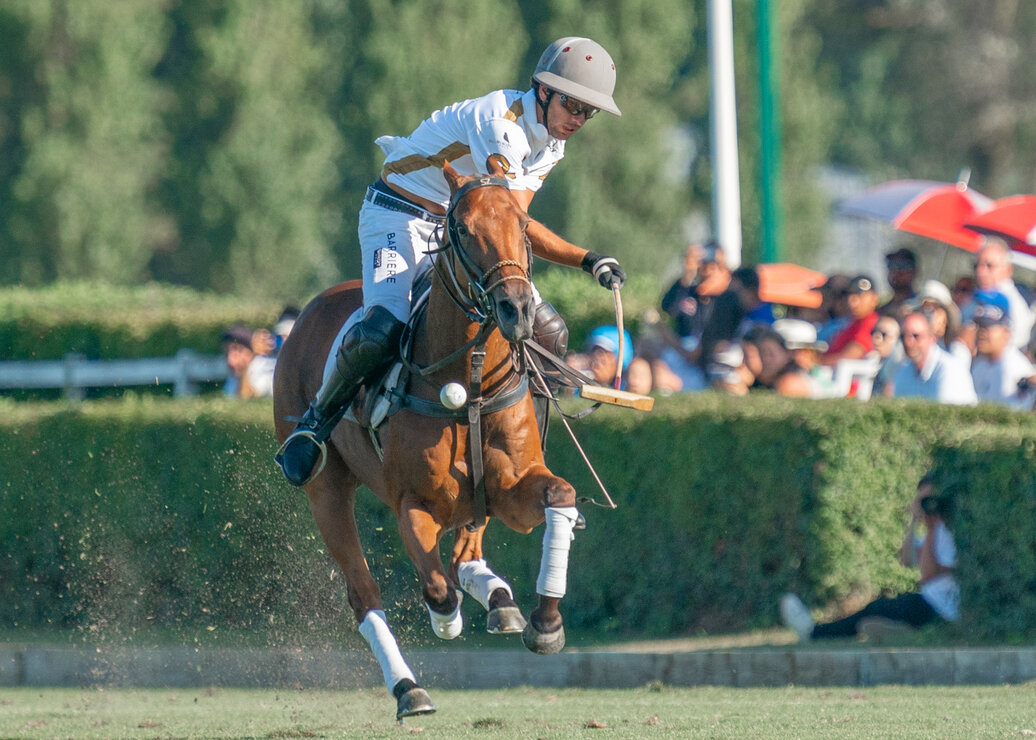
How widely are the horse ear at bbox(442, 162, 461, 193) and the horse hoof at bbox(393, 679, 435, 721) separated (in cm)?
197

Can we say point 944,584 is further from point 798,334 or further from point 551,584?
point 551,584

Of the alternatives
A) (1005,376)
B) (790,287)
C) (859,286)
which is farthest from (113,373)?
(1005,376)

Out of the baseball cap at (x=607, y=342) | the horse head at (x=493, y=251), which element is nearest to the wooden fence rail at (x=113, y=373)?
the baseball cap at (x=607, y=342)

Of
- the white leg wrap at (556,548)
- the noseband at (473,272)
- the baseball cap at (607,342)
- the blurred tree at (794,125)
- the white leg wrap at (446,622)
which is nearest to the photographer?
the noseband at (473,272)

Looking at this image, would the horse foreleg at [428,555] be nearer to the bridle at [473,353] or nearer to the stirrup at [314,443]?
the bridle at [473,353]

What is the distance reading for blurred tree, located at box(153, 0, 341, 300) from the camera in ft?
90.5

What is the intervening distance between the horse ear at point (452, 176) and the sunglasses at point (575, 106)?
0.50m

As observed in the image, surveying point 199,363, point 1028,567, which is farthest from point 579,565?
point 199,363

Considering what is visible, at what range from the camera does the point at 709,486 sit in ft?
34.0

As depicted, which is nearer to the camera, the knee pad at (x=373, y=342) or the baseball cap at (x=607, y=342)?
the knee pad at (x=373, y=342)

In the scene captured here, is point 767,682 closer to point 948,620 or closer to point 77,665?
point 948,620

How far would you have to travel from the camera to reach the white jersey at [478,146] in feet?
22.3

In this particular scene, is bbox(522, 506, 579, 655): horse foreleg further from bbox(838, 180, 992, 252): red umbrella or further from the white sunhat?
bbox(838, 180, 992, 252): red umbrella

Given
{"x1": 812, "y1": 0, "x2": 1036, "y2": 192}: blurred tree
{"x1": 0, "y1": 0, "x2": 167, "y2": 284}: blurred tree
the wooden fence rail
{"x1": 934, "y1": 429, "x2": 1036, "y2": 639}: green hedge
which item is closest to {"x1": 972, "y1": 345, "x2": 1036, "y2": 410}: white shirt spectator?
{"x1": 934, "y1": 429, "x2": 1036, "y2": 639}: green hedge
